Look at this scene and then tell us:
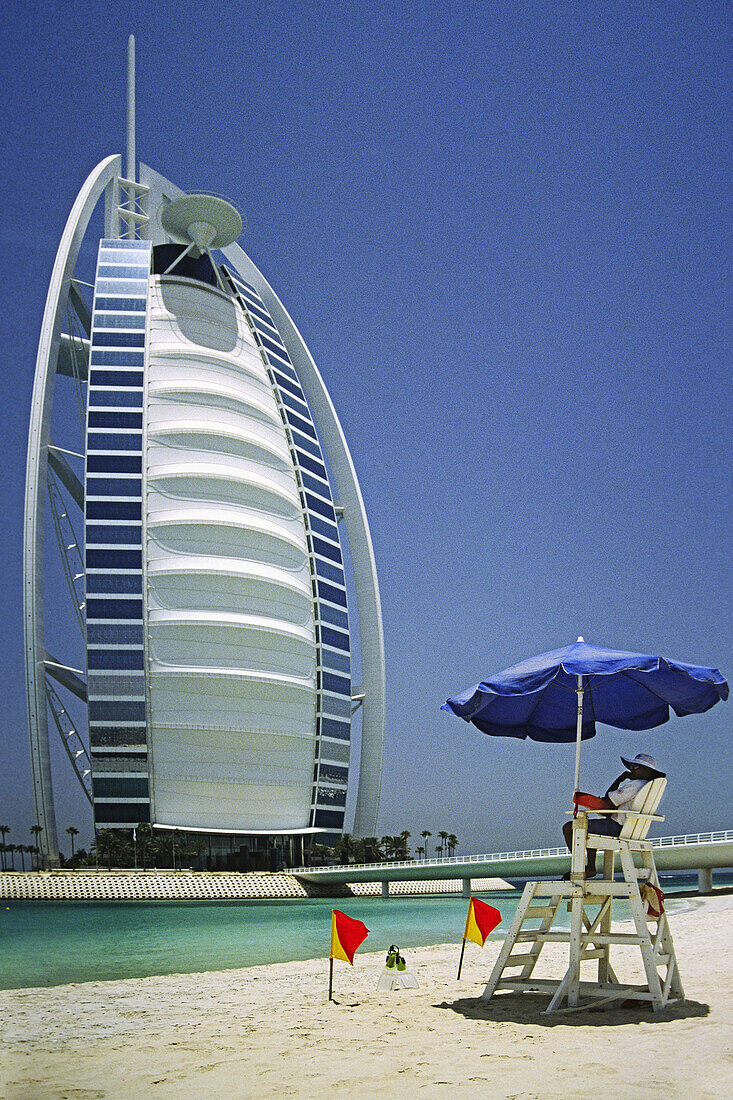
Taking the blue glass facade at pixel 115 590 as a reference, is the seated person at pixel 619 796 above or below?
below

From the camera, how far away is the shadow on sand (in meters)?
7.42

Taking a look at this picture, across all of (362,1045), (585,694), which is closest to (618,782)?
(585,694)

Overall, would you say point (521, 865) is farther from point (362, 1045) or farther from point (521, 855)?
point (362, 1045)

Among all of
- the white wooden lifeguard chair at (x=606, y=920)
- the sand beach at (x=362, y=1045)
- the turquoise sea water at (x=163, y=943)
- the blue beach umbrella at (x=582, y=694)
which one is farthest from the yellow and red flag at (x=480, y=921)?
the turquoise sea water at (x=163, y=943)

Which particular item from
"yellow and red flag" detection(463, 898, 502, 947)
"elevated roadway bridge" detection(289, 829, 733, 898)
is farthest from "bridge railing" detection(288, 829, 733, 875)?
"yellow and red flag" detection(463, 898, 502, 947)

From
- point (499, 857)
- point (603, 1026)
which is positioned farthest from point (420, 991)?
point (499, 857)

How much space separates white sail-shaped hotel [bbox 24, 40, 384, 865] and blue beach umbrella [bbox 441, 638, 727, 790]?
5580 centimetres

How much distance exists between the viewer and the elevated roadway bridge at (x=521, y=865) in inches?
2025

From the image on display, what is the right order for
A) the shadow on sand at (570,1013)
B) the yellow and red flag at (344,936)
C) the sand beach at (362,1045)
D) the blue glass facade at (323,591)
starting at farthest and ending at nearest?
the blue glass facade at (323,591)
the yellow and red flag at (344,936)
the shadow on sand at (570,1013)
the sand beach at (362,1045)

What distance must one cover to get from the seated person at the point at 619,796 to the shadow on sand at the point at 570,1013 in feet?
3.53

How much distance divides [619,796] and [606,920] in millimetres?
1288

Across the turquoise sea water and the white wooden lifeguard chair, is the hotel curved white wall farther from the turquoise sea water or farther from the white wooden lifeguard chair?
the white wooden lifeguard chair

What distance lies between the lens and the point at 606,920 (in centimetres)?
886

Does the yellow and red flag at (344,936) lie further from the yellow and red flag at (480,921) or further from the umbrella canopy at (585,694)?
the umbrella canopy at (585,694)
